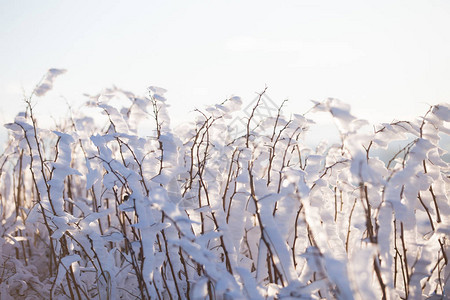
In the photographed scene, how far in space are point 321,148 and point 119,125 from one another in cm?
Answer: 122

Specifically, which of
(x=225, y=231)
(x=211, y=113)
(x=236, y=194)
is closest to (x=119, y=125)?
(x=211, y=113)

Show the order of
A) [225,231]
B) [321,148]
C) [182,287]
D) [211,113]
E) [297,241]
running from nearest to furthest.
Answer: [225,231] < [297,241] < [182,287] < [211,113] < [321,148]

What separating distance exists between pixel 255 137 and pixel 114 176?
31.2 inches

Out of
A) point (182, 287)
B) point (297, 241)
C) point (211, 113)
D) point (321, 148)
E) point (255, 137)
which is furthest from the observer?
point (321, 148)

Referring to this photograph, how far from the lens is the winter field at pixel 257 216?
3.11 feet

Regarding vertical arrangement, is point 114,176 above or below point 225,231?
above

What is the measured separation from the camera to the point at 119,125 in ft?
5.02

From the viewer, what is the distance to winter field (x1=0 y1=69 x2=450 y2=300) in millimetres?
947

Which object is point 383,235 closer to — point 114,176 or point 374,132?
point 374,132

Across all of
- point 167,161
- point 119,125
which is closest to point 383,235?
point 167,161

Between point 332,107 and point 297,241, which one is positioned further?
point 297,241

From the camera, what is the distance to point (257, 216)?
3.38 feet

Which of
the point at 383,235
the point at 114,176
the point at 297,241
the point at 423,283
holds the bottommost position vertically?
the point at 423,283

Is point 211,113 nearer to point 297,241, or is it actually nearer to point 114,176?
point 114,176
